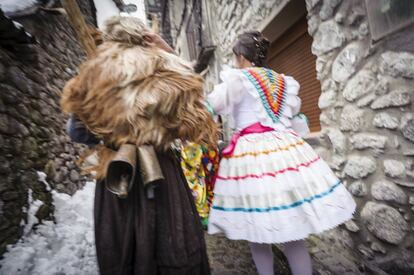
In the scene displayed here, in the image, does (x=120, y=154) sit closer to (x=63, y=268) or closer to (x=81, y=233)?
(x=63, y=268)

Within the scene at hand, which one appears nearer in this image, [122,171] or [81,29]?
[122,171]

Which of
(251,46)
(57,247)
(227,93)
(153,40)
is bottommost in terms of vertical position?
(57,247)

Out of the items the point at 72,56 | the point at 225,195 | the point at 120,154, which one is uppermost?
the point at 72,56

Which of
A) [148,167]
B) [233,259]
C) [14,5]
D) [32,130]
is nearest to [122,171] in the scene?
[148,167]

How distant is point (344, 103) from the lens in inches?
79.1

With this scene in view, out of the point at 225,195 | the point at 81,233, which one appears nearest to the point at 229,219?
the point at 225,195

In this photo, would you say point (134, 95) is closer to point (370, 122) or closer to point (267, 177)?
point (267, 177)

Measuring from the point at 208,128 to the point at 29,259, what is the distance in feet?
5.95

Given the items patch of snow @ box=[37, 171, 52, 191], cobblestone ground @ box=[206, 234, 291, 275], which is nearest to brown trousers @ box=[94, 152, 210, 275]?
cobblestone ground @ box=[206, 234, 291, 275]

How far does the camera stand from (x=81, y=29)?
1.49 meters

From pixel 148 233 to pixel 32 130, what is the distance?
2.37 meters

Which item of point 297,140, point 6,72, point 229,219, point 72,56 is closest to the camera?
point 229,219

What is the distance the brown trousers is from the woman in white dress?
351 mm

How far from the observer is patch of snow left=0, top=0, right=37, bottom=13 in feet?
9.39
